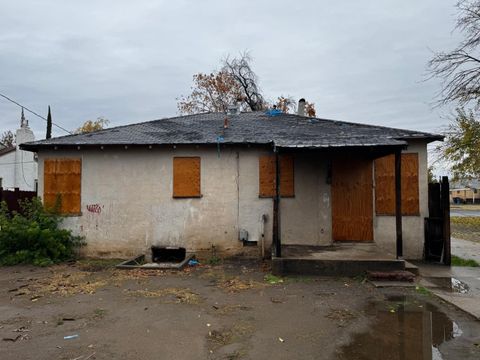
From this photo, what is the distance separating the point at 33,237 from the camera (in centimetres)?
1047

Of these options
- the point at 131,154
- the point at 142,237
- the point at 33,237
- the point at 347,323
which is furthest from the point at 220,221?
the point at 347,323

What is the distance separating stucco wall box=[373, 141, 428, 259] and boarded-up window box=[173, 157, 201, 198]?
5.24m

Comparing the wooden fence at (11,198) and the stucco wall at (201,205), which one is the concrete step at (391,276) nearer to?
the stucco wall at (201,205)

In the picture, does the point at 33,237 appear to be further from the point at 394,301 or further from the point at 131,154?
the point at 394,301

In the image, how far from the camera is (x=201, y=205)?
1104cm

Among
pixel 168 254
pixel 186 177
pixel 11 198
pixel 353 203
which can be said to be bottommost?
pixel 168 254

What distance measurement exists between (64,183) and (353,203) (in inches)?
332

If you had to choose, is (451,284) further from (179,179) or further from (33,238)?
(33,238)

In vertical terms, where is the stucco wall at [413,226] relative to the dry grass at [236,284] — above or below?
above

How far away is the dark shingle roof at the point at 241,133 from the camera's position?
10.5 meters

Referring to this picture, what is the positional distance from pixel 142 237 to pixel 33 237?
289 cm

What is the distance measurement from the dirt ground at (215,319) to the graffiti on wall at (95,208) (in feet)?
8.61

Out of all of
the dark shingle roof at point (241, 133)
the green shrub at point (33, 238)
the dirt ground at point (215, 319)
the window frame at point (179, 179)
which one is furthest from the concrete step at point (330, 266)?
the green shrub at point (33, 238)

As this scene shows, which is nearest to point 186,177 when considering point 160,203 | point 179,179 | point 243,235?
point 179,179
